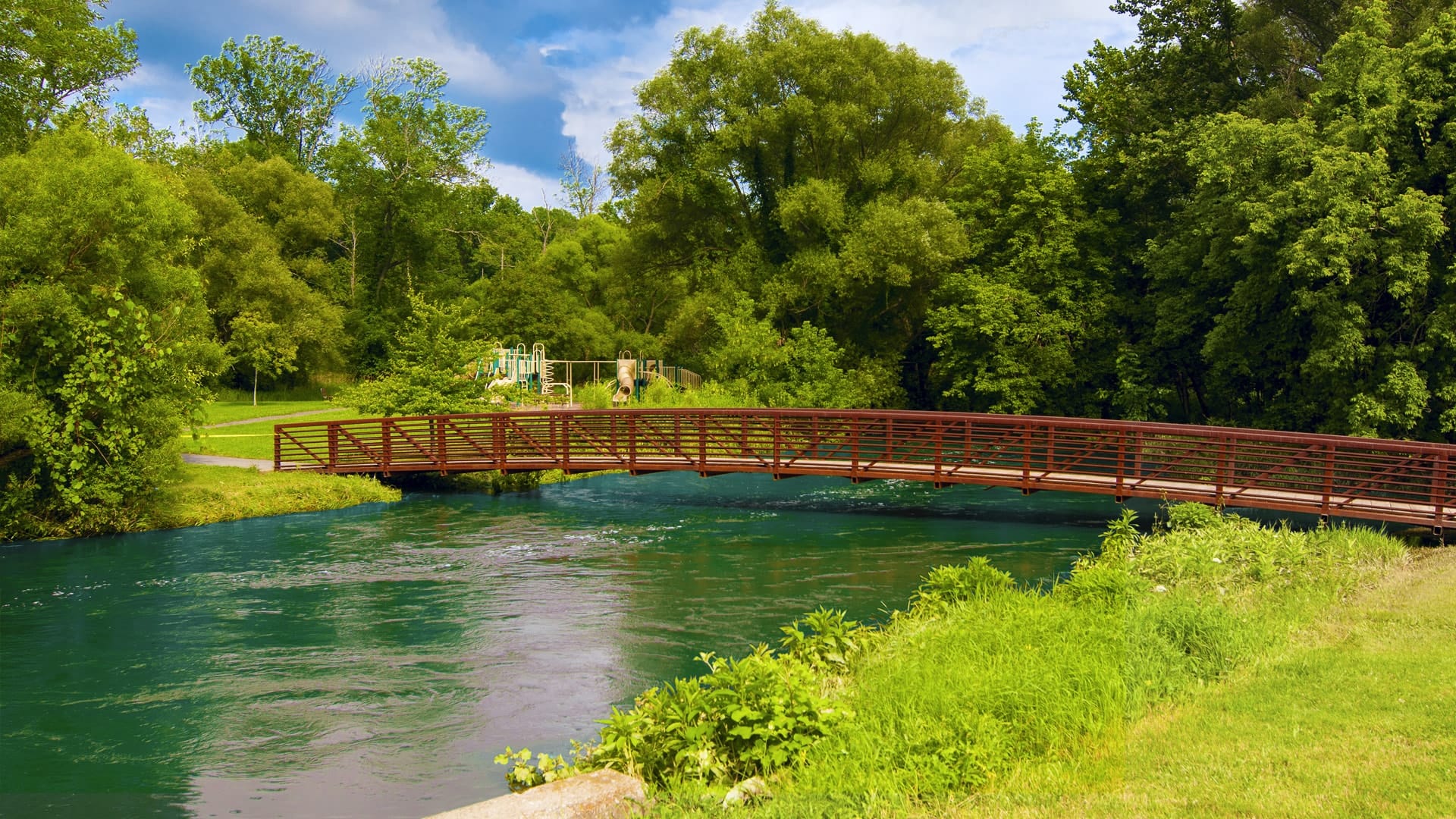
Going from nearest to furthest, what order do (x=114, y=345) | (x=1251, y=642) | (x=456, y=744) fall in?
(x=1251, y=642) < (x=456, y=744) < (x=114, y=345)

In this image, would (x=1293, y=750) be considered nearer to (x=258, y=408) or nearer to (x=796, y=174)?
(x=796, y=174)

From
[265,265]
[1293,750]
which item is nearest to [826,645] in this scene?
[1293,750]

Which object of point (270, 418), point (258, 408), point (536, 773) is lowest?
point (536, 773)

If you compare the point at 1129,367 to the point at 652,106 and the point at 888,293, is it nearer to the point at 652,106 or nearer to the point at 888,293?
the point at 888,293

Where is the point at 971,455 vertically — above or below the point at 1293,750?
above

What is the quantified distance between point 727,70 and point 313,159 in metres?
31.1

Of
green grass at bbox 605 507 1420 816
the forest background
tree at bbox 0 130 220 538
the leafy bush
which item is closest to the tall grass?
the forest background

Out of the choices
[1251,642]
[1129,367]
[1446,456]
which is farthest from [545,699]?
[1129,367]

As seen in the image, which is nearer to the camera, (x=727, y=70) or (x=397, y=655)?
(x=397, y=655)

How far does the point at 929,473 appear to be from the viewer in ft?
78.4

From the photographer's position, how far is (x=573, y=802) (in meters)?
6.79

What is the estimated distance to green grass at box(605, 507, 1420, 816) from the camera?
6.65 m

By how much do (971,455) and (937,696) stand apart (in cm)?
1623

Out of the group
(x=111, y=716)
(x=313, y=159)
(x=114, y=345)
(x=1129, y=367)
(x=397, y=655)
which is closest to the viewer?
(x=111, y=716)
